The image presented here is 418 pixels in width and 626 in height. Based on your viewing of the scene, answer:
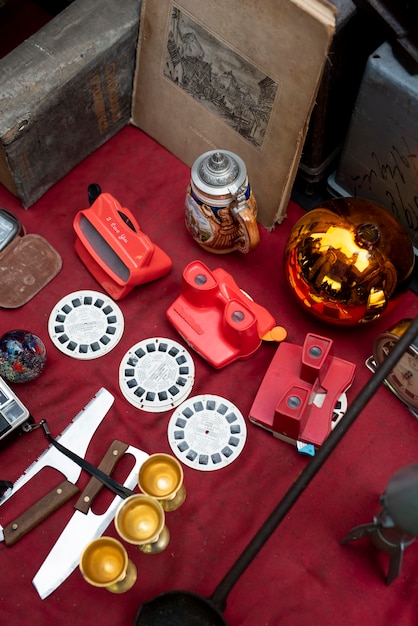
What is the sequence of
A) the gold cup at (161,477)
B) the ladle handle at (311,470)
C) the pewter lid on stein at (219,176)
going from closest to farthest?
the ladle handle at (311,470), the gold cup at (161,477), the pewter lid on stein at (219,176)

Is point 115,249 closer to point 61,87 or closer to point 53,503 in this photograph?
point 61,87

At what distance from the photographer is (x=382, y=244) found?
82 centimetres

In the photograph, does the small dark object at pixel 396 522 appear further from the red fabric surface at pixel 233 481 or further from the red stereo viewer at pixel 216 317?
the red stereo viewer at pixel 216 317

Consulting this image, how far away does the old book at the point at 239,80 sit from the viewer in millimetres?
842

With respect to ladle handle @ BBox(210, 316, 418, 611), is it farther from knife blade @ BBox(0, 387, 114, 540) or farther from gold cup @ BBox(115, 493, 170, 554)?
knife blade @ BBox(0, 387, 114, 540)

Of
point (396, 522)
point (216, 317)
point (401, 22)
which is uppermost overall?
point (401, 22)

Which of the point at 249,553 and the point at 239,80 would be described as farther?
the point at 239,80

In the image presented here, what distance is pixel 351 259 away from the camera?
81 centimetres

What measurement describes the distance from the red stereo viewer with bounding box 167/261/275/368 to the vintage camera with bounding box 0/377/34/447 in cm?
21

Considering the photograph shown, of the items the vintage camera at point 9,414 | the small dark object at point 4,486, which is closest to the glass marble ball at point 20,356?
the vintage camera at point 9,414

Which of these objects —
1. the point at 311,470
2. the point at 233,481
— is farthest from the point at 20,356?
the point at 311,470

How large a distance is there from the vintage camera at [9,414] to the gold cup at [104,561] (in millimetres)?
182

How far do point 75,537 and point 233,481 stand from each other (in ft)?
0.63

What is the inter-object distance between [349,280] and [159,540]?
359 millimetres
